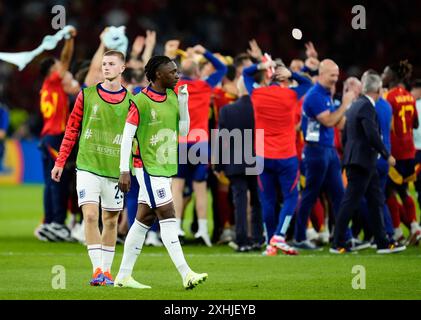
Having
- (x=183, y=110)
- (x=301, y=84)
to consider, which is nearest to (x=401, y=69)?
(x=301, y=84)

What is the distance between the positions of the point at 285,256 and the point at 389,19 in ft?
65.8

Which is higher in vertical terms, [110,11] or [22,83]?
[110,11]

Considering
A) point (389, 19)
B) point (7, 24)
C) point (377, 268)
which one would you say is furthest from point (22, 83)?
point (377, 268)

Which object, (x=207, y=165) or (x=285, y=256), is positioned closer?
(x=285, y=256)

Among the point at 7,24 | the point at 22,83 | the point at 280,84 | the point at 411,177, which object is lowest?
the point at 411,177

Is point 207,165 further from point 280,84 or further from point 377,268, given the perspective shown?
point 377,268

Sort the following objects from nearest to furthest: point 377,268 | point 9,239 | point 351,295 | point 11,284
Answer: point 351,295, point 11,284, point 377,268, point 9,239

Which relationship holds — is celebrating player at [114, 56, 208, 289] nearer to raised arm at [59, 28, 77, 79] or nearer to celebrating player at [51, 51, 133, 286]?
celebrating player at [51, 51, 133, 286]

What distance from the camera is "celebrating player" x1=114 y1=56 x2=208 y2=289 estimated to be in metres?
10.0

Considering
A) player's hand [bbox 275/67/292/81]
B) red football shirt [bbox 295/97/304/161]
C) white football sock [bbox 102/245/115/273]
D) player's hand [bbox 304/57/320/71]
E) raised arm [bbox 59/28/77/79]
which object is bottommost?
white football sock [bbox 102/245/115/273]

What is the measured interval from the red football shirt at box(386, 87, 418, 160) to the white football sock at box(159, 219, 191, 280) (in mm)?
5971

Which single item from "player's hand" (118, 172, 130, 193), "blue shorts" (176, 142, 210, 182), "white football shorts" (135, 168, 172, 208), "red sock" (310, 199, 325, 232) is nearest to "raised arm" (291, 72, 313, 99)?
"blue shorts" (176, 142, 210, 182)

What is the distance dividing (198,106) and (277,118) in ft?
4.86

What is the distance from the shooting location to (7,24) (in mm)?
38000
